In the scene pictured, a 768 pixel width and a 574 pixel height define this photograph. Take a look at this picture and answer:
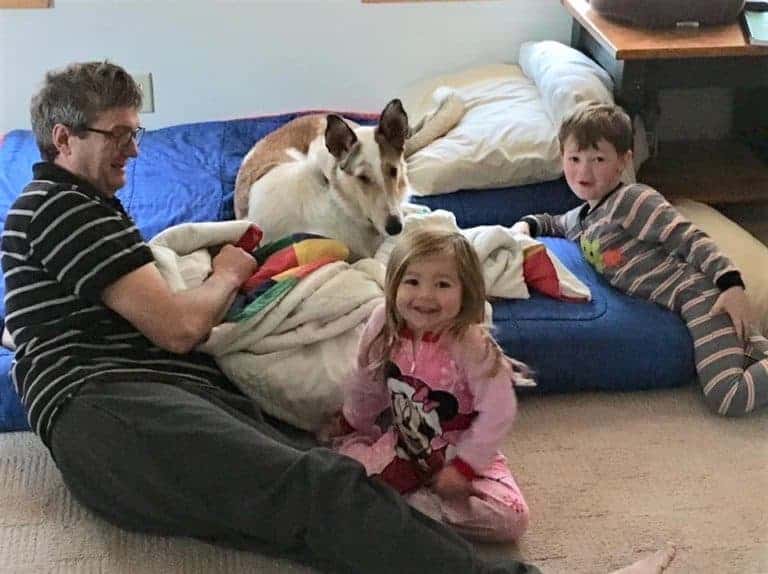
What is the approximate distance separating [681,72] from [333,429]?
140cm

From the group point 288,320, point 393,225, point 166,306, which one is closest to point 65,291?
point 166,306

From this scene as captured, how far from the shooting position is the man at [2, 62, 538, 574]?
151 centimetres

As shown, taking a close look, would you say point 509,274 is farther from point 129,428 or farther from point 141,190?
point 141,190

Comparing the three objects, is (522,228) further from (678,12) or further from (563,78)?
(678,12)

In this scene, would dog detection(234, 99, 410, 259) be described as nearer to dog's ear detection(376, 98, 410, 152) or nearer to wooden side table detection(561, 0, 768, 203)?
dog's ear detection(376, 98, 410, 152)

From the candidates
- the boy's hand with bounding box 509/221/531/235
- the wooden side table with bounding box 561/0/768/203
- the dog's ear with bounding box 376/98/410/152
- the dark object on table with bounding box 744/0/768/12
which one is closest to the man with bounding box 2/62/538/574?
the dog's ear with bounding box 376/98/410/152

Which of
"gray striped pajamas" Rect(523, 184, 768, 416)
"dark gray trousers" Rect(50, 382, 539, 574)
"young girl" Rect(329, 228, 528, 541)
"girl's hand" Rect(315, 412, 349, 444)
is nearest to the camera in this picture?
"dark gray trousers" Rect(50, 382, 539, 574)

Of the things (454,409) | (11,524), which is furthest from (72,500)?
(454,409)

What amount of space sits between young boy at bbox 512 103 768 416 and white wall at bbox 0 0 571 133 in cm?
107

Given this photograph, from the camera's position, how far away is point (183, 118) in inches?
126

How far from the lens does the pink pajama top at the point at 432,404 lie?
1.63 meters

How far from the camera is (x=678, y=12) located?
8.48 feet

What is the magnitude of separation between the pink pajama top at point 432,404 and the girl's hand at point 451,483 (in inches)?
0.5

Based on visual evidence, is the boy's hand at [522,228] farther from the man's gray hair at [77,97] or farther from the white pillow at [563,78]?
the man's gray hair at [77,97]
